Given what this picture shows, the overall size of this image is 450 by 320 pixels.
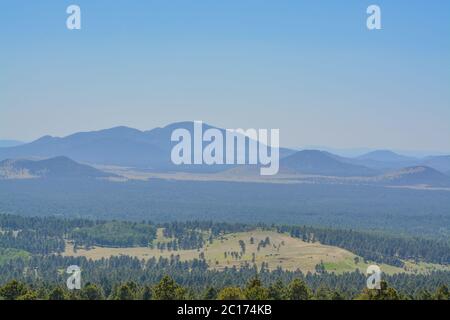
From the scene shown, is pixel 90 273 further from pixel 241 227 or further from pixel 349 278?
pixel 241 227

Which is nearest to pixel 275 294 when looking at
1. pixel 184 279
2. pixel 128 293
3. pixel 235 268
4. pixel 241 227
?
pixel 128 293

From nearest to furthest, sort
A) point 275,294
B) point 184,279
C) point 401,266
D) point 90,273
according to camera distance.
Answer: point 275,294
point 184,279
point 90,273
point 401,266

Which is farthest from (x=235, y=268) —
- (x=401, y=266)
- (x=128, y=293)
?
(x=128, y=293)
